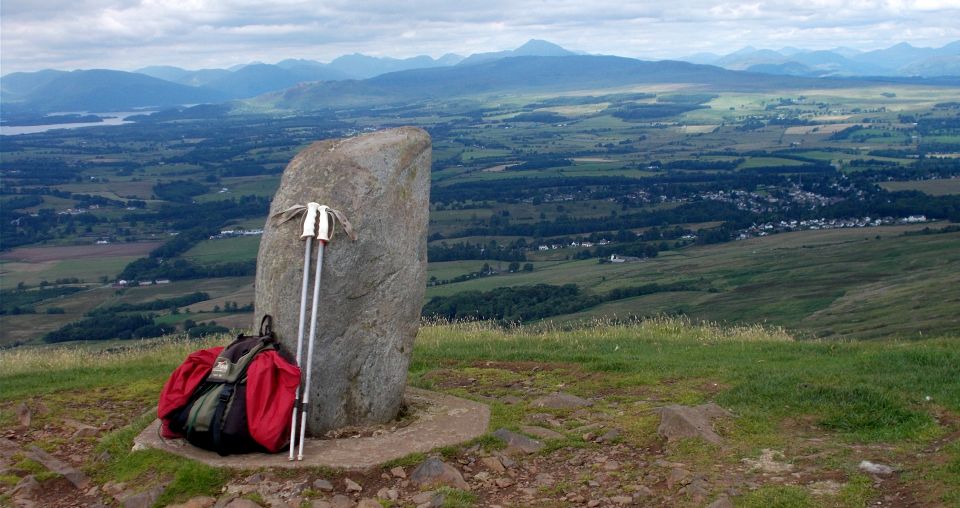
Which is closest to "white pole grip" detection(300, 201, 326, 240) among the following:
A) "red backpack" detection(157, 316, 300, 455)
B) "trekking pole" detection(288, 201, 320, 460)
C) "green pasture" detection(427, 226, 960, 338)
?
"trekking pole" detection(288, 201, 320, 460)

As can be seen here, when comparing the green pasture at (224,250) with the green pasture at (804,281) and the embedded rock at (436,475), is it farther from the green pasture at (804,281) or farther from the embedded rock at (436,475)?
the embedded rock at (436,475)

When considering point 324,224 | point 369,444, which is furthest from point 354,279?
point 369,444

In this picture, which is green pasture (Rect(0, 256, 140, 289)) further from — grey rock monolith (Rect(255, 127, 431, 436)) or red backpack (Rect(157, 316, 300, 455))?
red backpack (Rect(157, 316, 300, 455))

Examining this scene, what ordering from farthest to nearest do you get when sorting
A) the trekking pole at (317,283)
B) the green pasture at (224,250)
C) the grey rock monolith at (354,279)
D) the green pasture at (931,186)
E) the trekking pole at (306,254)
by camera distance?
the green pasture at (931,186), the green pasture at (224,250), the grey rock monolith at (354,279), the trekking pole at (306,254), the trekking pole at (317,283)

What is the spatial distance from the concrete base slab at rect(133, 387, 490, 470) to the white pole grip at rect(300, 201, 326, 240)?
8.03ft

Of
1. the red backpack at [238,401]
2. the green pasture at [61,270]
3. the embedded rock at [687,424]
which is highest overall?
the red backpack at [238,401]

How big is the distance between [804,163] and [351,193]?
411 ft

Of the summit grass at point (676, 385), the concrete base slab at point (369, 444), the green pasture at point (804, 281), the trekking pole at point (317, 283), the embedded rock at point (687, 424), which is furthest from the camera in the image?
the green pasture at point (804, 281)

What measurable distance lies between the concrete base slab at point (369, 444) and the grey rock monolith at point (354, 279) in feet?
1.75

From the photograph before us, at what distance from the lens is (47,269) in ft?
267

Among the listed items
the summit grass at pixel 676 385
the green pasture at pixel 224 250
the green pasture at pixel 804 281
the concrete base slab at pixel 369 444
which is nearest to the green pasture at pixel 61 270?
the green pasture at pixel 224 250

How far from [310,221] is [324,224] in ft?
0.55

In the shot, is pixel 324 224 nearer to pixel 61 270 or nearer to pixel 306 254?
pixel 306 254

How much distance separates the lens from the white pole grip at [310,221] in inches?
444
